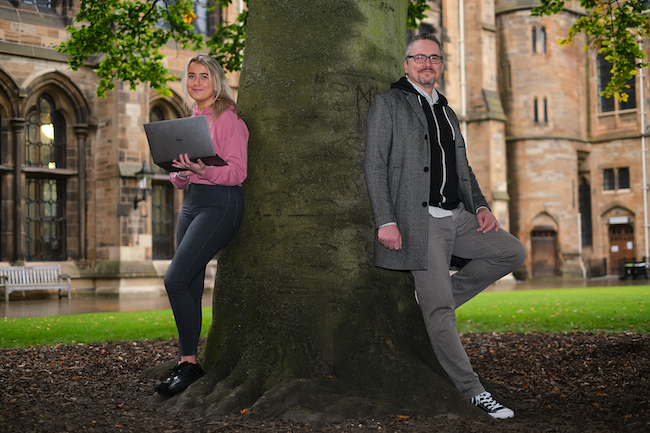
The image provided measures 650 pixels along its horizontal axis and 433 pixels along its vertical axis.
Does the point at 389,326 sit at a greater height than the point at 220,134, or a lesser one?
lesser

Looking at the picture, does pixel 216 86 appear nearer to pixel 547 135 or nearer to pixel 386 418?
pixel 386 418

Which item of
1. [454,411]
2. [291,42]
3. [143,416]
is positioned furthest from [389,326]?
[291,42]

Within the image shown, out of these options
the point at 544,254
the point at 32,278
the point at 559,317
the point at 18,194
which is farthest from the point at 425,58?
the point at 544,254

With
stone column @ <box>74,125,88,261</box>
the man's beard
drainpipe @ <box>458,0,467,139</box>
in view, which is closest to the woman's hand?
the man's beard

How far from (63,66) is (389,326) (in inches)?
639

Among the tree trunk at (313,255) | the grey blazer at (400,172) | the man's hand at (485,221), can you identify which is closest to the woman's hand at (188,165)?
the tree trunk at (313,255)

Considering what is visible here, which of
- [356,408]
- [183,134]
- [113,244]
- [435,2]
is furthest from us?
[435,2]

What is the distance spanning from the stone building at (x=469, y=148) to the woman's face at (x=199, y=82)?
13.4 m

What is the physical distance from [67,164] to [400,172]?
16.0m

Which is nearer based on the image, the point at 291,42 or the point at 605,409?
the point at 605,409

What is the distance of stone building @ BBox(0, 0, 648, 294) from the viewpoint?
17.0m

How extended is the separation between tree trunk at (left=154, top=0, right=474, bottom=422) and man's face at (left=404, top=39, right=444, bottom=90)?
12.9 inches

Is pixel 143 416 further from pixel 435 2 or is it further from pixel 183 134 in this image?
pixel 435 2

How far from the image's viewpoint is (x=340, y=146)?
12.0ft
